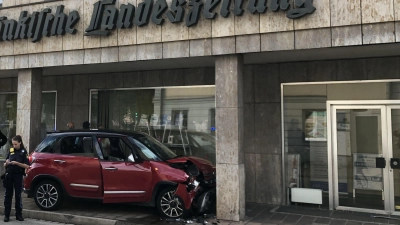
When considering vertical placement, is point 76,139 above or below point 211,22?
below

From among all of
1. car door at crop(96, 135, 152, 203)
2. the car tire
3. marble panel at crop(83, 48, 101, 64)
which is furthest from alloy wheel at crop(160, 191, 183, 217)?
marble panel at crop(83, 48, 101, 64)

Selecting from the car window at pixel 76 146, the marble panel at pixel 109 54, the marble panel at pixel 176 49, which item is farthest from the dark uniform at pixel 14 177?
the marble panel at pixel 176 49

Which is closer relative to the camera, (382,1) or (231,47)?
(382,1)

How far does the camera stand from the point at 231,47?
7113 millimetres

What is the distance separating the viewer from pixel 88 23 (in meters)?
8.58

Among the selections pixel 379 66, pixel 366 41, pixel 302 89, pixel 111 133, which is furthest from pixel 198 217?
pixel 379 66

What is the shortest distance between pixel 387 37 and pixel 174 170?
179 inches

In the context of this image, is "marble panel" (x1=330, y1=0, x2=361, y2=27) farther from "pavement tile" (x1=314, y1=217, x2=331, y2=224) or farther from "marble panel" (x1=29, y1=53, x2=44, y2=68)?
"marble panel" (x1=29, y1=53, x2=44, y2=68)

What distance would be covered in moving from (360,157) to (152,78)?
19.1 ft

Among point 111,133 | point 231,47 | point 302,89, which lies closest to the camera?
point 231,47

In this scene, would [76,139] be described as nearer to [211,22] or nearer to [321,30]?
[211,22]

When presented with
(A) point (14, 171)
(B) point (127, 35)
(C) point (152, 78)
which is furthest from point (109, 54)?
(A) point (14, 171)

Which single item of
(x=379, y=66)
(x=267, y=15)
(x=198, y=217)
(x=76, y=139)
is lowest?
(x=198, y=217)

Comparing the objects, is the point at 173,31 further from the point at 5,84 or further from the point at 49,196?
the point at 5,84
